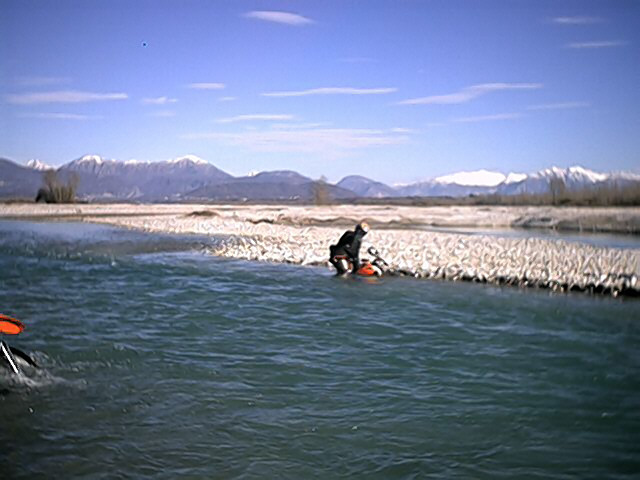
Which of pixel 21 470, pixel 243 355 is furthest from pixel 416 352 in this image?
pixel 21 470

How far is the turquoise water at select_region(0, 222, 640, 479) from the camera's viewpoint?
5.80 metres

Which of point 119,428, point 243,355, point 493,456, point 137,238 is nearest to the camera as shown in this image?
point 493,456

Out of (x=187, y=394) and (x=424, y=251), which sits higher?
(x=424, y=251)

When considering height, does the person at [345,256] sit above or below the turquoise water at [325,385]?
above

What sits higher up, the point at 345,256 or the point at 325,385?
the point at 345,256

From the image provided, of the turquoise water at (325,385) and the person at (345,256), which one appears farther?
the person at (345,256)

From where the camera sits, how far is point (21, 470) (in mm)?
5383

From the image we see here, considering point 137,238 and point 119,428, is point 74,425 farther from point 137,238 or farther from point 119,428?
point 137,238

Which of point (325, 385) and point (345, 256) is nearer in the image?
point (325, 385)

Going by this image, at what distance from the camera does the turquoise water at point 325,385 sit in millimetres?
5805

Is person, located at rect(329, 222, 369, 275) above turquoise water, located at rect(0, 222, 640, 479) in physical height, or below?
above

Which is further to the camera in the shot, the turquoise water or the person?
the person

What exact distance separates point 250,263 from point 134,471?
50.7 feet

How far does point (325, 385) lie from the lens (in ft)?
26.2
